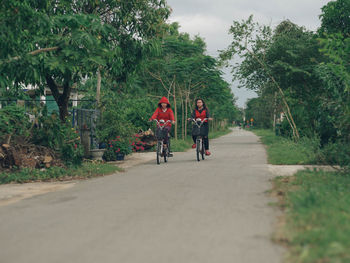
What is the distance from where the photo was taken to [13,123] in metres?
10.7

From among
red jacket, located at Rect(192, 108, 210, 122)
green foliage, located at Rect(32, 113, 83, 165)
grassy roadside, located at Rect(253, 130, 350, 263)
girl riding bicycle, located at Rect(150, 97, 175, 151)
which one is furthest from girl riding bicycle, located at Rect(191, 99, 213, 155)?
grassy roadside, located at Rect(253, 130, 350, 263)

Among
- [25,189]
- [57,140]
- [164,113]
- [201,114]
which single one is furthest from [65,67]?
[201,114]

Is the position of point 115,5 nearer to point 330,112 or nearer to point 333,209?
point 330,112

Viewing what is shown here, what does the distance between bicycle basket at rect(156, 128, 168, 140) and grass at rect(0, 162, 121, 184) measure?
9.10 feet

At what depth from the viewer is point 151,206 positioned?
5.88m

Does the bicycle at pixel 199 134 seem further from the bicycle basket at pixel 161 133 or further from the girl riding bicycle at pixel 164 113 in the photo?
the bicycle basket at pixel 161 133

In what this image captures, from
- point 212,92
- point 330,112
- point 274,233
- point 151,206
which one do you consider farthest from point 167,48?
point 274,233

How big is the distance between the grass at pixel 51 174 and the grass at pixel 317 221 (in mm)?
4637

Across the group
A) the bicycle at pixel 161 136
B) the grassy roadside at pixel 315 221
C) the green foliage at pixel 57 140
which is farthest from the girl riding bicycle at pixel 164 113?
the grassy roadside at pixel 315 221

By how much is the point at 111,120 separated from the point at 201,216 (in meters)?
9.11

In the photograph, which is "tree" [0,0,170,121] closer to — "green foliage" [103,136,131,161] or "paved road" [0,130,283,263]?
"green foliage" [103,136,131,161]

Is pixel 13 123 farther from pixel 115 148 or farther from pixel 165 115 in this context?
pixel 165 115

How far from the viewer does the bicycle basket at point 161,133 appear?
12773 mm

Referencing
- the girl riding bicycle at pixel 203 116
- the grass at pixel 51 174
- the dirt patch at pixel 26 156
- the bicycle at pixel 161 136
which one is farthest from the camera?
the girl riding bicycle at pixel 203 116
